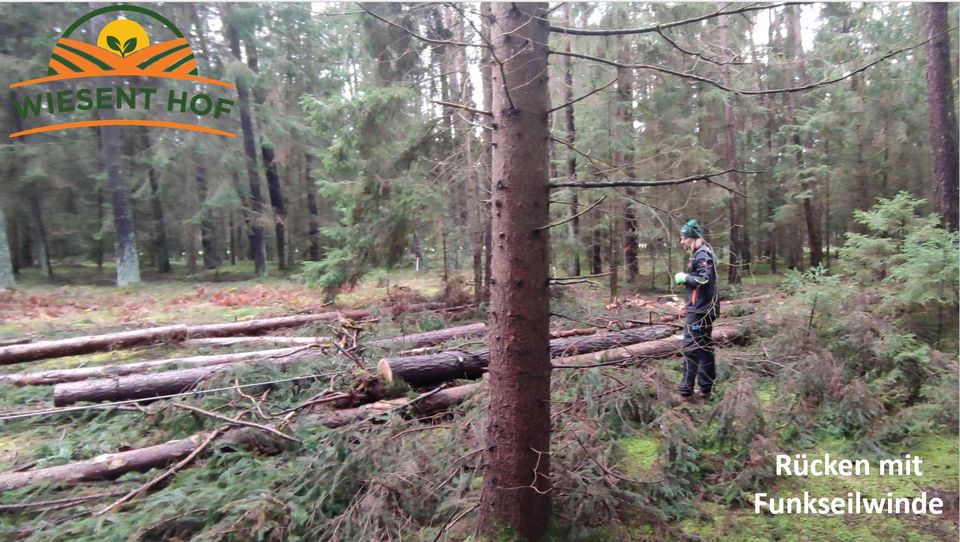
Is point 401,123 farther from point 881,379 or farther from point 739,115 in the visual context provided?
point 739,115

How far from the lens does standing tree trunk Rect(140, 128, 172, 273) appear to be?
19281 millimetres

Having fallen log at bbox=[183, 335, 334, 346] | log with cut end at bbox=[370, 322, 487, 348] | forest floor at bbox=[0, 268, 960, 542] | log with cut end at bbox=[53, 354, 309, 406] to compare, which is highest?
log with cut end at bbox=[370, 322, 487, 348]

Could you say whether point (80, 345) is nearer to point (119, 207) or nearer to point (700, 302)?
point (700, 302)

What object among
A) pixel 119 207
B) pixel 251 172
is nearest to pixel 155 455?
pixel 119 207

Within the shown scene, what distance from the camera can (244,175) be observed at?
71.6 feet

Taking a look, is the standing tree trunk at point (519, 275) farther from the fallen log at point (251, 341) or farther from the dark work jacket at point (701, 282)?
the fallen log at point (251, 341)

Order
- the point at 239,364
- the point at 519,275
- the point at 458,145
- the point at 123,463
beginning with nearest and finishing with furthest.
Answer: the point at 519,275, the point at 123,463, the point at 239,364, the point at 458,145

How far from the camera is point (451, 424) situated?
178 inches

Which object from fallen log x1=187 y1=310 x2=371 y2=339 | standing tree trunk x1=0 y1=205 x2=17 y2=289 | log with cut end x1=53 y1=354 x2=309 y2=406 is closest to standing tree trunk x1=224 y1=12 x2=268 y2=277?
standing tree trunk x1=0 y1=205 x2=17 y2=289

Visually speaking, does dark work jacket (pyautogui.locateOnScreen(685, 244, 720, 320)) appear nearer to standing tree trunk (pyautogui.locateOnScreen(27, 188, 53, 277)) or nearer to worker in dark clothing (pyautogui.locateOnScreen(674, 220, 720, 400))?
worker in dark clothing (pyautogui.locateOnScreen(674, 220, 720, 400))

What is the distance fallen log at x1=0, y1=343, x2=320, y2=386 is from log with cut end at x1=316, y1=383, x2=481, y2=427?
238cm

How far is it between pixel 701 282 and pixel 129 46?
376 inches

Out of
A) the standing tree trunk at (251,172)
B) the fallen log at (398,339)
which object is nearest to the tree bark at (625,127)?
the fallen log at (398,339)

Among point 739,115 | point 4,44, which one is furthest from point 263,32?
point 739,115
